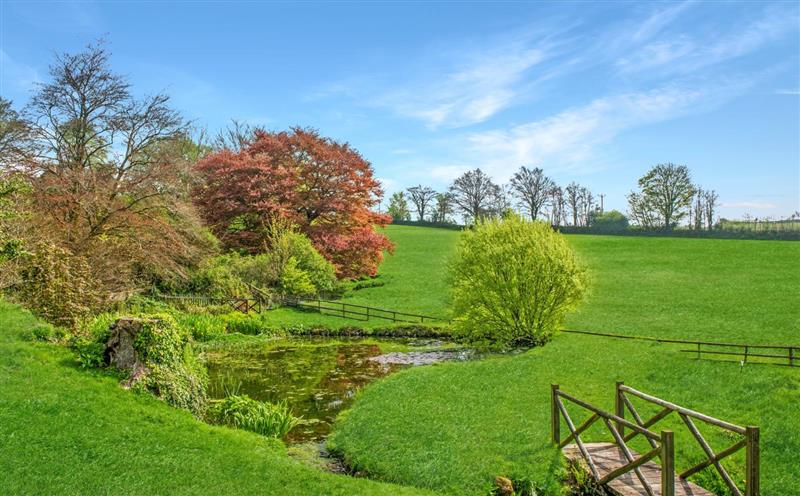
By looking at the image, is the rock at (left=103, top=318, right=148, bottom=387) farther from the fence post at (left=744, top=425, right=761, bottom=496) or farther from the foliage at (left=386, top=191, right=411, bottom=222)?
the foliage at (left=386, top=191, right=411, bottom=222)

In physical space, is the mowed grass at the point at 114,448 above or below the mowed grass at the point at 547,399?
above

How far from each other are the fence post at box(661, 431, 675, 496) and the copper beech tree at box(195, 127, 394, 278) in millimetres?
35512

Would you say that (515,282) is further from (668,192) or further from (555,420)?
(668,192)

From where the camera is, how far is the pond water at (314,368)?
1734 centimetres

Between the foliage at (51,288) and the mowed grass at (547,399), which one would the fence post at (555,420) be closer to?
the mowed grass at (547,399)

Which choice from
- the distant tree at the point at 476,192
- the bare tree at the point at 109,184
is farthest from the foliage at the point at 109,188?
the distant tree at the point at 476,192

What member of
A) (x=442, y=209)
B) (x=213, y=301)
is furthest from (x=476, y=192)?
(x=213, y=301)

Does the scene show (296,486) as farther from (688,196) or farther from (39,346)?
(688,196)

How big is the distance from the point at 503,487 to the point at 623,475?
2449 mm

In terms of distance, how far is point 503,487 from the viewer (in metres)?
10.9

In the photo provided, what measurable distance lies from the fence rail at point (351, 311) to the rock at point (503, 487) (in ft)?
73.4

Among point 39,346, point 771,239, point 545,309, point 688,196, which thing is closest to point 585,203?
point 688,196

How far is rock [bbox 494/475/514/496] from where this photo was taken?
1083 centimetres

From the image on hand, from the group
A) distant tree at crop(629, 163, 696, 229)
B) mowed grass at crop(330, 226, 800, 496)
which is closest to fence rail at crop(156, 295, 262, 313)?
mowed grass at crop(330, 226, 800, 496)
